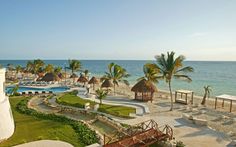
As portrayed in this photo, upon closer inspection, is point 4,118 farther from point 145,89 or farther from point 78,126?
point 145,89

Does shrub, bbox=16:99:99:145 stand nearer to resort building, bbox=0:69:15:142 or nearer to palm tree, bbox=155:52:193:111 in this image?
resort building, bbox=0:69:15:142

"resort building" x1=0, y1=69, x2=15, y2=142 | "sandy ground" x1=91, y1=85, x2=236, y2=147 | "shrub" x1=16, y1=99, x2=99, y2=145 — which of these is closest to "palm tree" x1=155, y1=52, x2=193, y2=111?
"sandy ground" x1=91, y1=85, x2=236, y2=147

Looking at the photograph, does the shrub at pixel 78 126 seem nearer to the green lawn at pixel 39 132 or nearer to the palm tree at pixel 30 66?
the green lawn at pixel 39 132

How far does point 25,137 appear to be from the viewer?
12.1 m

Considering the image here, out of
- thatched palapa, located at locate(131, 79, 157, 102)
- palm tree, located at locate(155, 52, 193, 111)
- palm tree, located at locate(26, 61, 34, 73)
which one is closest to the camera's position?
palm tree, located at locate(155, 52, 193, 111)

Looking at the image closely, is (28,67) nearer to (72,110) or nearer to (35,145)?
(72,110)

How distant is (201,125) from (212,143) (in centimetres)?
317

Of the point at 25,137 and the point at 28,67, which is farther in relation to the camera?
the point at 28,67

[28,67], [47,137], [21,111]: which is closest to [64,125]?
[47,137]

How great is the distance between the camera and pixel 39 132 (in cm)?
1291

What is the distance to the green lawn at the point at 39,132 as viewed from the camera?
11586 millimetres

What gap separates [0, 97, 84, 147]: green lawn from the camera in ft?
38.0

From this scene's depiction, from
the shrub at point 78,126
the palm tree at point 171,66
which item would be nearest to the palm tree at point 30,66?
→ the shrub at point 78,126

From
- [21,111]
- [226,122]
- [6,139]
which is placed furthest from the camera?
[21,111]
